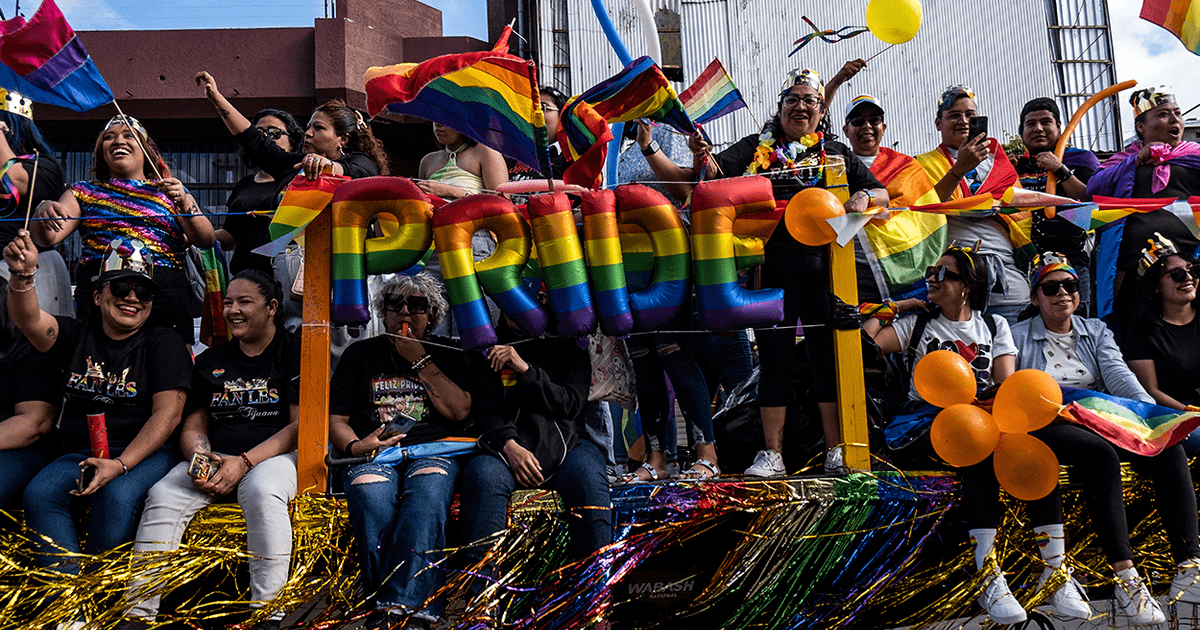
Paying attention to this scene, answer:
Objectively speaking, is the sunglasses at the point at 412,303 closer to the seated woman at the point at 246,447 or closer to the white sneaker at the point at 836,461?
the seated woman at the point at 246,447

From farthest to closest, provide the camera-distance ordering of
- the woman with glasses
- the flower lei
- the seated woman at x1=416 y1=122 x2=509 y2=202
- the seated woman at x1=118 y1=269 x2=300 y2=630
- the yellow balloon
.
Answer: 1. the yellow balloon
2. the seated woman at x1=416 y1=122 x2=509 y2=202
3. the flower lei
4. the woman with glasses
5. the seated woman at x1=118 y1=269 x2=300 y2=630

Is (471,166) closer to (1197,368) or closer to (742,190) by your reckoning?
(742,190)

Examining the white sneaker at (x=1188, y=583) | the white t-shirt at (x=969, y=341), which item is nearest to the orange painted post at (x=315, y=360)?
the white t-shirt at (x=969, y=341)

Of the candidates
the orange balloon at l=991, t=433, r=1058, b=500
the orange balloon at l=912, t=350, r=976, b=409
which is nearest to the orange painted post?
the orange balloon at l=912, t=350, r=976, b=409

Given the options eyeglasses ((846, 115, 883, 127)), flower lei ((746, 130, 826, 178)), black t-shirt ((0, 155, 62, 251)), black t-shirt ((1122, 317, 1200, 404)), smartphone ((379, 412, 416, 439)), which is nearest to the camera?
smartphone ((379, 412, 416, 439))

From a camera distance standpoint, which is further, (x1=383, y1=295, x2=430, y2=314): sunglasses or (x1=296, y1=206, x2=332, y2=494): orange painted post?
(x1=383, y1=295, x2=430, y2=314): sunglasses

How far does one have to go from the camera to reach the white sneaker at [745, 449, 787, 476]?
3.53 meters

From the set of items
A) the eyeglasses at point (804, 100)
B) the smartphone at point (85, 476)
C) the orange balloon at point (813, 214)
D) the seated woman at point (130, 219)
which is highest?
the eyeglasses at point (804, 100)

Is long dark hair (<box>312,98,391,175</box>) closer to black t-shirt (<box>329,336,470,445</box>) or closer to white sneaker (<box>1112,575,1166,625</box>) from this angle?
black t-shirt (<box>329,336,470,445</box>)

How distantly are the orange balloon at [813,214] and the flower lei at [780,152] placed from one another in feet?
1.78

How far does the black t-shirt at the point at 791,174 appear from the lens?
12.5ft

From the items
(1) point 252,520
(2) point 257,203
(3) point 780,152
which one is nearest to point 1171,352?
(3) point 780,152

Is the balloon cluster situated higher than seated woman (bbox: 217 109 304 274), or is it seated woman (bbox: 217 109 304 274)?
seated woman (bbox: 217 109 304 274)

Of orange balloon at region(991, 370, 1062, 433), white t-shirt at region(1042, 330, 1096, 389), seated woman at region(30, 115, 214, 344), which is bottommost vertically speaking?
orange balloon at region(991, 370, 1062, 433)
